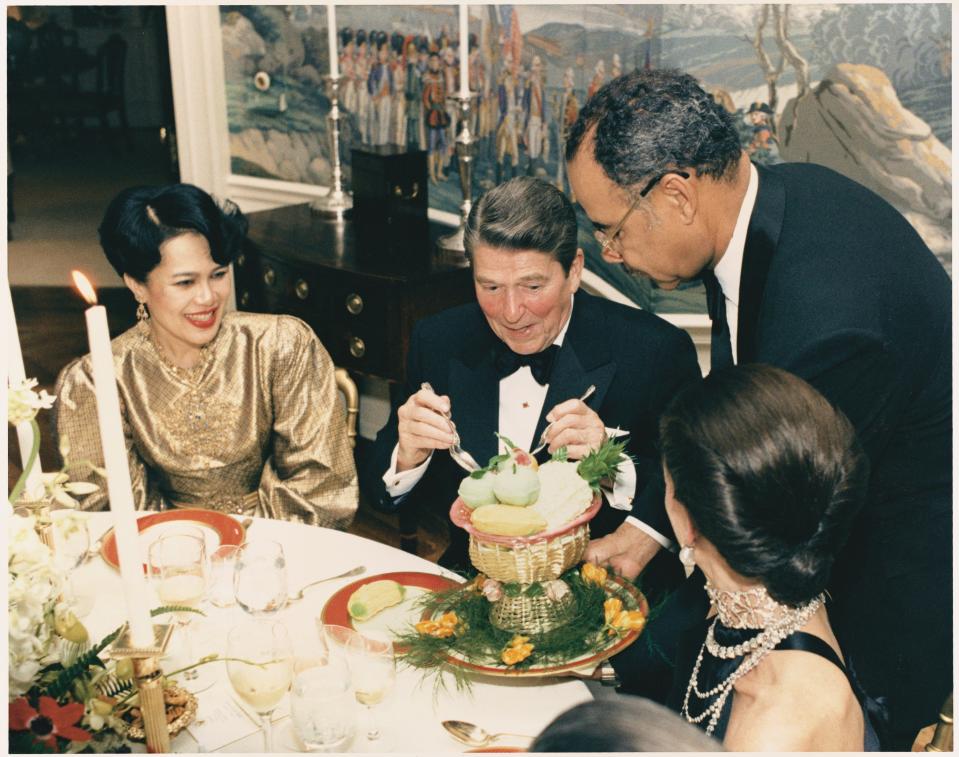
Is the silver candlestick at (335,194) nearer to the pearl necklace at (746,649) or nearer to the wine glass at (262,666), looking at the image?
the wine glass at (262,666)

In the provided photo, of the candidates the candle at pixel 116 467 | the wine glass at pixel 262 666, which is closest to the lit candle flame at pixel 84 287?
the candle at pixel 116 467

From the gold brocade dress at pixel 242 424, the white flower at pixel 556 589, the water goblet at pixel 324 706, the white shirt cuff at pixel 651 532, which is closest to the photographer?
the water goblet at pixel 324 706

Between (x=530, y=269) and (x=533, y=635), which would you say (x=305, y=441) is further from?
(x=533, y=635)

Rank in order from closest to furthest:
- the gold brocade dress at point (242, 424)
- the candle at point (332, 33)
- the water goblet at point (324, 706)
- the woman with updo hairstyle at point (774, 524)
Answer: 1. the woman with updo hairstyle at point (774, 524)
2. the water goblet at point (324, 706)
3. the gold brocade dress at point (242, 424)
4. the candle at point (332, 33)

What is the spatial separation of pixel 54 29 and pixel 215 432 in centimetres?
579

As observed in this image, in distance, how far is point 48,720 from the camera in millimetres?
1237

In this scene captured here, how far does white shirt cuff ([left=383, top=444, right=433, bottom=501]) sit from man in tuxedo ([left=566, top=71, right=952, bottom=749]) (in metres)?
0.67

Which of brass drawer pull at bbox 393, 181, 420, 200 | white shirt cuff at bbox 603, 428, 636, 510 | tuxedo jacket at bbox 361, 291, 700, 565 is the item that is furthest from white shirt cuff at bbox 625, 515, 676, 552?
brass drawer pull at bbox 393, 181, 420, 200

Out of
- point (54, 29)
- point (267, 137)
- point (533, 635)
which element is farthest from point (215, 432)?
point (54, 29)

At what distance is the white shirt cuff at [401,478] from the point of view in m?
2.26

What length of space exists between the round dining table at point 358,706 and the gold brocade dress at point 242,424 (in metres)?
0.75

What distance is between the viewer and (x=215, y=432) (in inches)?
108

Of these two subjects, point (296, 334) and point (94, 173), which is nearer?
point (296, 334)

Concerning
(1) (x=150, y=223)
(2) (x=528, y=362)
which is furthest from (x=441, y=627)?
(1) (x=150, y=223)
